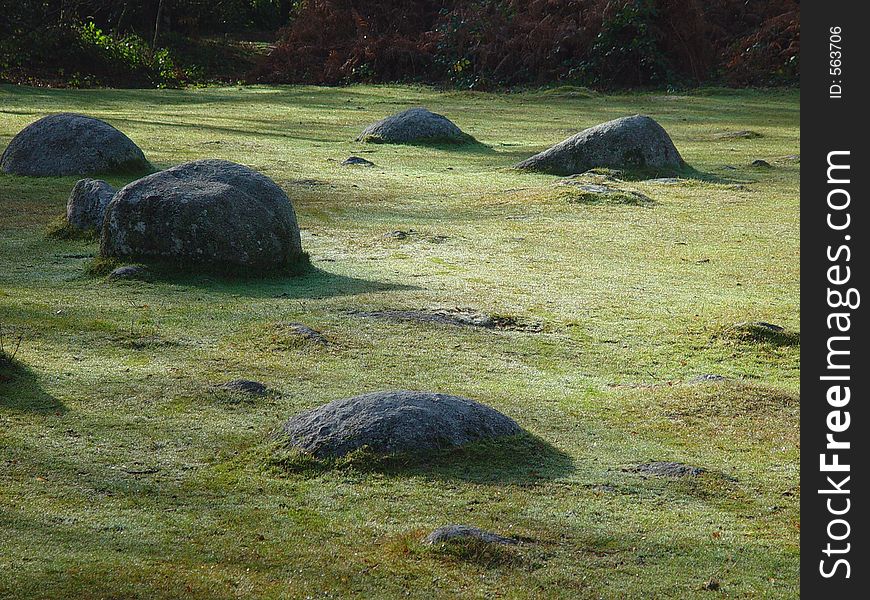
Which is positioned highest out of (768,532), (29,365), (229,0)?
(229,0)

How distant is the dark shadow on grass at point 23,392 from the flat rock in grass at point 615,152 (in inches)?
380

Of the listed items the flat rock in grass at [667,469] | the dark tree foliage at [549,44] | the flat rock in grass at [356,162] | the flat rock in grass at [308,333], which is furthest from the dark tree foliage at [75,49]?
the flat rock in grass at [667,469]

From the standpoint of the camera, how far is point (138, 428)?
15.6 ft

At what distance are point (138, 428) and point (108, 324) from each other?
1.89 metres

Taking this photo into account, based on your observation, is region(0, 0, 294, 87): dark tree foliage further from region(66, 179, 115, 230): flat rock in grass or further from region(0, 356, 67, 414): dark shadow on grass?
region(0, 356, 67, 414): dark shadow on grass

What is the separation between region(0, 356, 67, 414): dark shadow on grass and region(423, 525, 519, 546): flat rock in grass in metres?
2.02

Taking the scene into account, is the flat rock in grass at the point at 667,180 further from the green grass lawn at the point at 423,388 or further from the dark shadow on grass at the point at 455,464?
the dark shadow on grass at the point at 455,464

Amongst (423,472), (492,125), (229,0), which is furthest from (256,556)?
(229,0)

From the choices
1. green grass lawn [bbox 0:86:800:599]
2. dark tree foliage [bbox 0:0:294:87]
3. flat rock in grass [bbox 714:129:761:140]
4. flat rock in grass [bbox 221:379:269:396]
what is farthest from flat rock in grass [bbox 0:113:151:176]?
dark tree foliage [bbox 0:0:294:87]

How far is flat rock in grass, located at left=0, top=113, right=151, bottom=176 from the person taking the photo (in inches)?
488

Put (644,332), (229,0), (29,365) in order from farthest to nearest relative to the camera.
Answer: (229,0), (644,332), (29,365)

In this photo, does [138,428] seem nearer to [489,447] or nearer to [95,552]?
[95,552]

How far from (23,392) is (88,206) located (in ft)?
14.6
